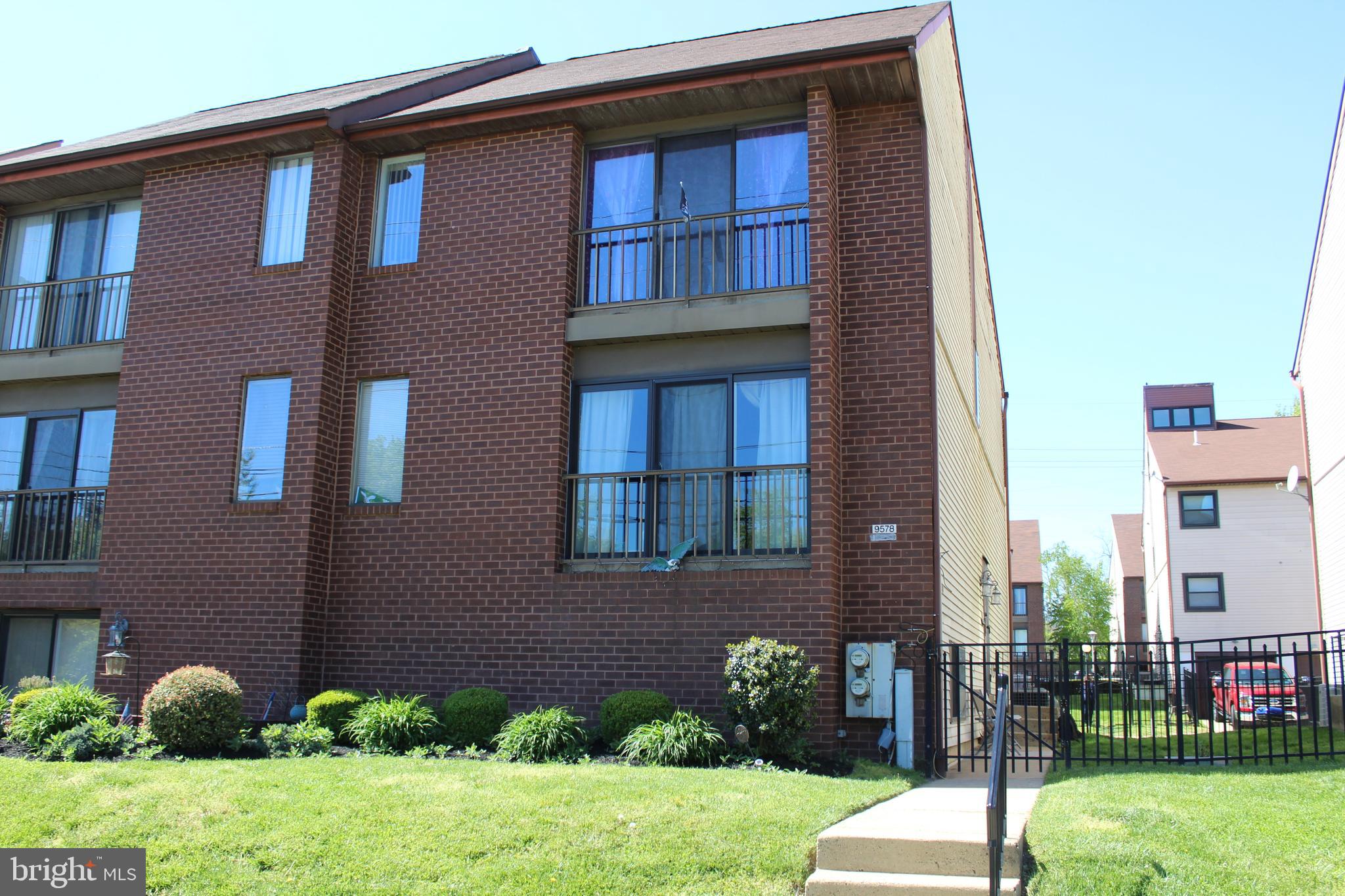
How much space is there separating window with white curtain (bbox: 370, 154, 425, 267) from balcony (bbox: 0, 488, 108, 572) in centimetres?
450

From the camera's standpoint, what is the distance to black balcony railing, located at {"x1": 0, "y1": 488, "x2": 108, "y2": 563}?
43.1 ft

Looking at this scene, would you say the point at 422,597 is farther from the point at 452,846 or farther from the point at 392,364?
the point at 452,846

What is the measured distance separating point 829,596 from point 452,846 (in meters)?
4.64

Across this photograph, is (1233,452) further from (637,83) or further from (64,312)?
(64,312)

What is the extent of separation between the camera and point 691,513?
1115 centimetres

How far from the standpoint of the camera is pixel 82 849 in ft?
21.4

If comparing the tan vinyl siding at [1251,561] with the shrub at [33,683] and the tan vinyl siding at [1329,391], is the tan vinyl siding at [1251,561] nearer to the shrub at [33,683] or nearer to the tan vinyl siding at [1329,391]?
the tan vinyl siding at [1329,391]

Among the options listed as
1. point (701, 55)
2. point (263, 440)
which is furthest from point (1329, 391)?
point (263, 440)

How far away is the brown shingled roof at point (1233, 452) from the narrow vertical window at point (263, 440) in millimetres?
29477

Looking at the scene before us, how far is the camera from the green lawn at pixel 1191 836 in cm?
591

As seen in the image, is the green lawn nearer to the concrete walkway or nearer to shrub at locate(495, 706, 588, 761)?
the concrete walkway

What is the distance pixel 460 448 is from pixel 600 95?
413 centimetres

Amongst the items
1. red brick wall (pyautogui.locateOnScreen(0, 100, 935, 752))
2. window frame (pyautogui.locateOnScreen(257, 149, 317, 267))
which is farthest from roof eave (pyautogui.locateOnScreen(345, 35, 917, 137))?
window frame (pyautogui.locateOnScreen(257, 149, 317, 267))

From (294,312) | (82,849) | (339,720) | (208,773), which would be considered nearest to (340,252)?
(294,312)
